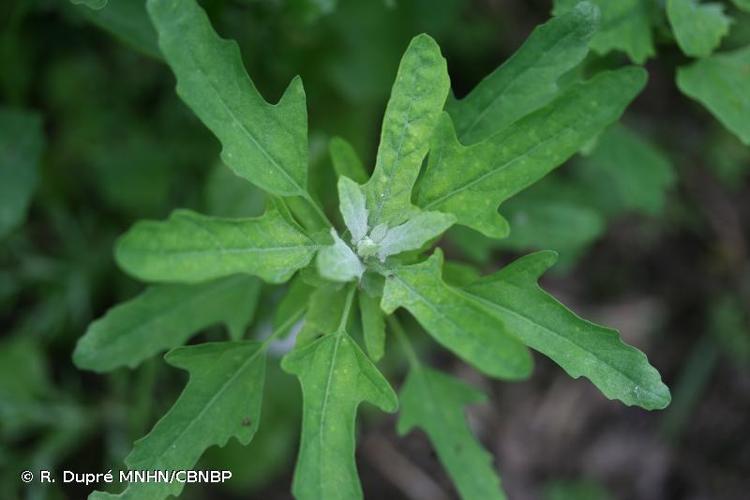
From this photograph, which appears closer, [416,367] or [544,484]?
[416,367]

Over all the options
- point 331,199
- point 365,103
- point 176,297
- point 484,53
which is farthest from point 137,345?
point 484,53

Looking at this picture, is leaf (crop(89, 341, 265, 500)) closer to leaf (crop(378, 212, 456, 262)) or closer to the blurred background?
leaf (crop(378, 212, 456, 262))

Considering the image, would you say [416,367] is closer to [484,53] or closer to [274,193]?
[274,193]

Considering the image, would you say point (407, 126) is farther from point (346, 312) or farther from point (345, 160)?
point (346, 312)

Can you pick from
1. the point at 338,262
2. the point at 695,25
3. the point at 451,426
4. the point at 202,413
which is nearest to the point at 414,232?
the point at 338,262

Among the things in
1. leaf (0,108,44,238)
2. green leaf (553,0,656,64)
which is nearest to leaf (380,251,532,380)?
green leaf (553,0,656,64)

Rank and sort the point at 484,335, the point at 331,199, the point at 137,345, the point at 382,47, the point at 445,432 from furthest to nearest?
the point at 382,47, the point at 331,199, the point at 445,432, the point at 137,345, the point at 484,335
